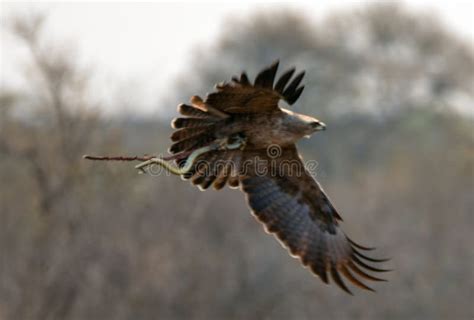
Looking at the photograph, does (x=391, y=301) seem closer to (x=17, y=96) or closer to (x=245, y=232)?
(x=245, y=232)

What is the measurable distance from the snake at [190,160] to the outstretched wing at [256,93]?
46cm

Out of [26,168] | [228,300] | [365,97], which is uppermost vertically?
[365,97]

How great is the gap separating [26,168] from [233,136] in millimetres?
16702

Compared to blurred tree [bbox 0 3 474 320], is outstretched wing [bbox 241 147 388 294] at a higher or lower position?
lower

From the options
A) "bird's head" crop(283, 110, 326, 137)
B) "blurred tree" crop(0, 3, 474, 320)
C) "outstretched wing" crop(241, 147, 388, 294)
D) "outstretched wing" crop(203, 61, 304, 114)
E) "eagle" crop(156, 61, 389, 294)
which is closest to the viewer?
"outstretched wing" crop(203, 61, 304, 114)

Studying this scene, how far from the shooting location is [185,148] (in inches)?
402

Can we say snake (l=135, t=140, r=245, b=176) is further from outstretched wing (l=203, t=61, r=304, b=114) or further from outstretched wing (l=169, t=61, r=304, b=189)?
outstretched wing (l=203, t=61, r=304, b=114)

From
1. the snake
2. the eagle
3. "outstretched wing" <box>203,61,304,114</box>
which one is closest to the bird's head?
the eagle

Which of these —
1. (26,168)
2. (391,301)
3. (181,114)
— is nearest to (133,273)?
(26,168)

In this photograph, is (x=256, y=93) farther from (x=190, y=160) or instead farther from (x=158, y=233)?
(x=158, y=233)

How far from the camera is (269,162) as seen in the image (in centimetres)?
1110

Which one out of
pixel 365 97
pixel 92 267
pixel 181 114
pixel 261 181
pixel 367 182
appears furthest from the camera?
pixel 365 97

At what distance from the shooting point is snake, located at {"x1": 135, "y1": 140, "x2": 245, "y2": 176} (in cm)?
975

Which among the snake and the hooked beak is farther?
the hooked beak
